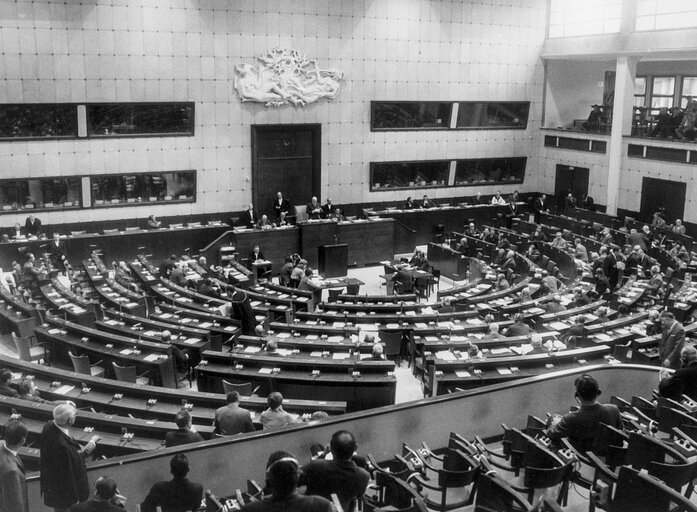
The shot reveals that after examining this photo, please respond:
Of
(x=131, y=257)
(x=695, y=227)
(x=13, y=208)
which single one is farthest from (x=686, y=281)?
(x=13, y=208)

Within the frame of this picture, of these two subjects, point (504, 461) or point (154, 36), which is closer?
point (504, 461)

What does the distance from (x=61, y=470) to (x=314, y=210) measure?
1876 centimetres

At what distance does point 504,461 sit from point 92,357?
27.3 feet

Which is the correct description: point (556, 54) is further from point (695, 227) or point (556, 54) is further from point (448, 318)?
point (448, 318)

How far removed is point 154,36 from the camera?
72.6 ft

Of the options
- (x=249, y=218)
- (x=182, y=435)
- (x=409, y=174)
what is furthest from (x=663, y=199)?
(x=182, y=435)

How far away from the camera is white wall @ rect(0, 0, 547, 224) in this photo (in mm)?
21000

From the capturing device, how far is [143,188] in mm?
23016

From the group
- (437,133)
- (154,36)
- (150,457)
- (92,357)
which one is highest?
(154,36)

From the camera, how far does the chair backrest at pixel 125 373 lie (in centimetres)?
1152

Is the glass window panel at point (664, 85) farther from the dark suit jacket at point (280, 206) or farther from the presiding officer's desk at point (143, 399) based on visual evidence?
the presiding officer's desk at point (143, 399)

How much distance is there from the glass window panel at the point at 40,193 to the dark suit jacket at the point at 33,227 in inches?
27.6

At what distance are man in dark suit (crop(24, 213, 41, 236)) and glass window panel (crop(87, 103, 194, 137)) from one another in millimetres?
3248

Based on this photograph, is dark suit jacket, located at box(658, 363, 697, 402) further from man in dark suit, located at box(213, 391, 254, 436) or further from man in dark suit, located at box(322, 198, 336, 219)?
man in dark suit, located at box(322, 198, 336, 219)
